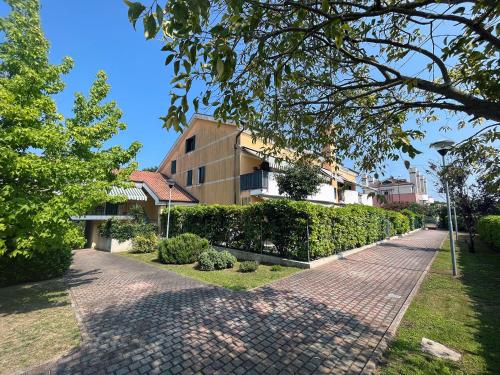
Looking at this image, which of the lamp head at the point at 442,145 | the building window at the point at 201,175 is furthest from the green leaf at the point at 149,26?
the building window at the point at 201,175

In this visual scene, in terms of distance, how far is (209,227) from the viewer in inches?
670

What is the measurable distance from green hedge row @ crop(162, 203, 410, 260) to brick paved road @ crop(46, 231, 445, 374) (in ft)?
7.23

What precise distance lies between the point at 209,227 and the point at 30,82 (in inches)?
478

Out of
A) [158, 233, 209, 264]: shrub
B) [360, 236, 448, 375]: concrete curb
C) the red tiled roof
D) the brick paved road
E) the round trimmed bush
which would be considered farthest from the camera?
the red tiled roof

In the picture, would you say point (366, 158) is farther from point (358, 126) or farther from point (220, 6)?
point (220, 6)

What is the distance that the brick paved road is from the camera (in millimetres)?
4066

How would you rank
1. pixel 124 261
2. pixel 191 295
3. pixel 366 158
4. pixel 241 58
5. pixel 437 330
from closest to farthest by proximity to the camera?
1. pixel 241 58
2. pixel 437 330
3. pixel 366 158
4. pixel 191 295
5. pixel 124 261

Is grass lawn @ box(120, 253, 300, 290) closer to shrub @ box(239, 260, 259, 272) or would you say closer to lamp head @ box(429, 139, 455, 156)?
shrub @ box(239, 260, 259, 272)

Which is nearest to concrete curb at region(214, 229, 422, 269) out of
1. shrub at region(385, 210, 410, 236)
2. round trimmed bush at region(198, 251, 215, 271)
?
round trimmed bush at region(198, 251, 215, 271)

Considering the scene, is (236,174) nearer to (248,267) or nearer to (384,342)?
(248,267)

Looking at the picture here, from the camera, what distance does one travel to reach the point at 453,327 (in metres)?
5.24

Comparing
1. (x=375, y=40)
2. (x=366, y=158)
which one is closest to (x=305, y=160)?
(x=366, y=158)

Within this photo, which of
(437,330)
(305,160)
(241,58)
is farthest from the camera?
(305,160)

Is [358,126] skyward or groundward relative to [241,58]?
groundward
